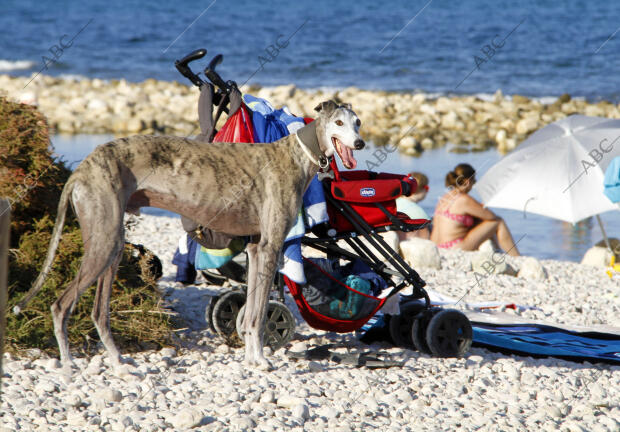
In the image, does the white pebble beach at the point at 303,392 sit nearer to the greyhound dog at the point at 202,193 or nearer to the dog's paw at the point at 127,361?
the dog's paw at the point at 127,361

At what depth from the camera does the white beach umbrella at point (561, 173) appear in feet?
32.0

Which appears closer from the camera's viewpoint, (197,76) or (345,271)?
(197,76)

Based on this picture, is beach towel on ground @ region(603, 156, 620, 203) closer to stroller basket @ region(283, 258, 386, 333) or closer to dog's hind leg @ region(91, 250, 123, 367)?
stroller basket @ region(283, 258, 386, 333)

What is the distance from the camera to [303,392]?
484 centimetres

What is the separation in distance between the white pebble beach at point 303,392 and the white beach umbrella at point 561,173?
163 inches

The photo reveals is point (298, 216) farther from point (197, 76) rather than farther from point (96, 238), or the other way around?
point (96, 238)

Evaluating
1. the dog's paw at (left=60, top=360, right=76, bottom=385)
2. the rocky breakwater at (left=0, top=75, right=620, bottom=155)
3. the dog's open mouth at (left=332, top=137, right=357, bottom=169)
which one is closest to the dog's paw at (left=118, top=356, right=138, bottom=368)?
the dog's paw at (left=60, top=360, right=76, bottom=385)

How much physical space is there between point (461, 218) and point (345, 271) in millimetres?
5059

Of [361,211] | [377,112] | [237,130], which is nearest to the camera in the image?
[237,130]

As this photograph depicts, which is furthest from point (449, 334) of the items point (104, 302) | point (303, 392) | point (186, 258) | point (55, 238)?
point (55, 238)

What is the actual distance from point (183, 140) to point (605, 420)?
9.72 feet

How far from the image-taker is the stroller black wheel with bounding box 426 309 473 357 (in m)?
5.75

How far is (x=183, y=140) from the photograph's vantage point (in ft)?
15.5

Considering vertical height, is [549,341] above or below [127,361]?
above
